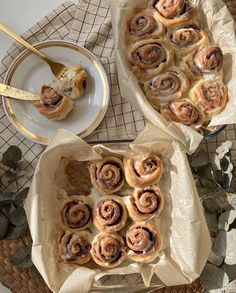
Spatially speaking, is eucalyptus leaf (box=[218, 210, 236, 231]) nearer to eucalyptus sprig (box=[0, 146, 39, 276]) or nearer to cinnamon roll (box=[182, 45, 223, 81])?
cinnamon roll (box=[182, 45, 223, 81])

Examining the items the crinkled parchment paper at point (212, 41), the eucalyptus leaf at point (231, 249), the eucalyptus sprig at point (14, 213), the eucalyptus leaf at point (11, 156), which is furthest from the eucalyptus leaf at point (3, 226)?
the eucalyptus leaf at point (231, 249)

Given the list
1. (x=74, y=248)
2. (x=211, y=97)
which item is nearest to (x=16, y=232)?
(x=74, y=248)

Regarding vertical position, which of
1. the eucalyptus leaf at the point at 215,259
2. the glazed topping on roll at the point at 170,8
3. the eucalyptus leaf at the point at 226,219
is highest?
the glazed topping on roll at the point at 170,8

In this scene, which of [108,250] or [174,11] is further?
[174,11]

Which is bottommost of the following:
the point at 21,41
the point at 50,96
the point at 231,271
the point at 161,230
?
the point at 231,271

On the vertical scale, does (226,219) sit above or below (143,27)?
below

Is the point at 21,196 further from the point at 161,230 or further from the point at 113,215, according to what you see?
the point at 161,230

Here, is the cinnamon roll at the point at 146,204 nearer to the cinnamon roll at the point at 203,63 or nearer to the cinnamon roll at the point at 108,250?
the cinnamon roll at the point at 108,250

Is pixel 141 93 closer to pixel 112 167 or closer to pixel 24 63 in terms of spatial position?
pixel 112 167
